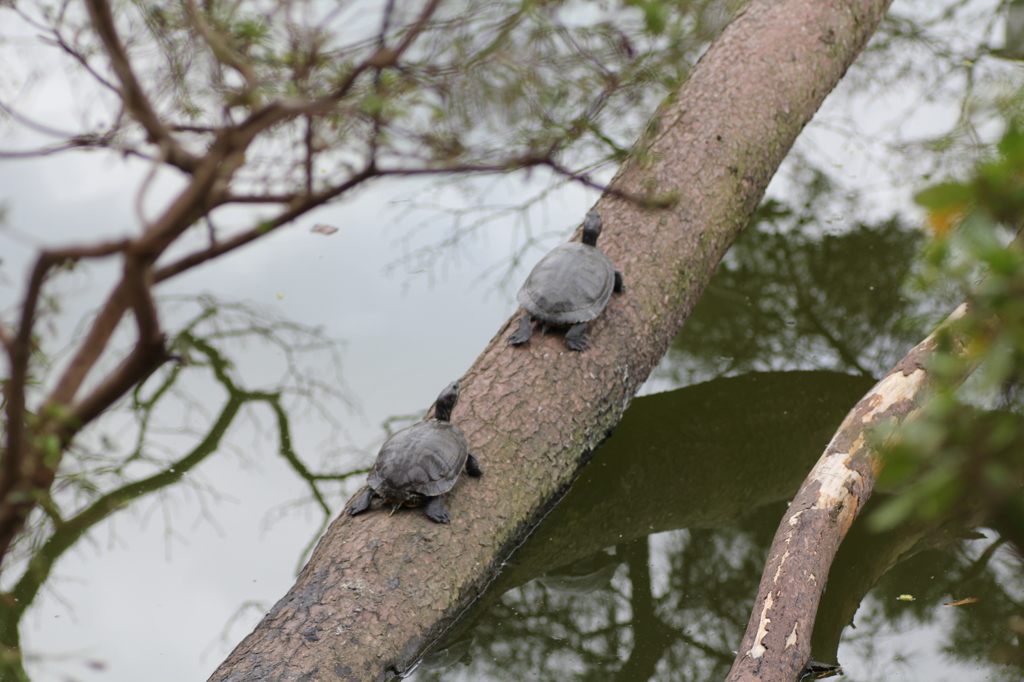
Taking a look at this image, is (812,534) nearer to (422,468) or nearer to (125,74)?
(422,468)

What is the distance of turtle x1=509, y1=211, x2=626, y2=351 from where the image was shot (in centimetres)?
379

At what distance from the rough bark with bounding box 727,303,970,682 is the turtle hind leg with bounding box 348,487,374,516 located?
170 cm

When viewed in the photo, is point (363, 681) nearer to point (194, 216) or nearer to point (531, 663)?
point (531, 663)

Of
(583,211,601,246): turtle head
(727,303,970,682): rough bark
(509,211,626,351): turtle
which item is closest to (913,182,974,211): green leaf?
(727,303,970,682): rough bark

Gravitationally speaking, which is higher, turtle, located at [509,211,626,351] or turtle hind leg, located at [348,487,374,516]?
turtle, located at [509,211,626,351]

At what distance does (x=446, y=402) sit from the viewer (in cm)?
351

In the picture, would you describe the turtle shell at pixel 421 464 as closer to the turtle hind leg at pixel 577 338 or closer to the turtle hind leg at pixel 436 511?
the turtle hind leg at pixel 436 511

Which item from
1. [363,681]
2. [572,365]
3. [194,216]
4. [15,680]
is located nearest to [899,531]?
[572,365]

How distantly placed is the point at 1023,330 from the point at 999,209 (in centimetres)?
11

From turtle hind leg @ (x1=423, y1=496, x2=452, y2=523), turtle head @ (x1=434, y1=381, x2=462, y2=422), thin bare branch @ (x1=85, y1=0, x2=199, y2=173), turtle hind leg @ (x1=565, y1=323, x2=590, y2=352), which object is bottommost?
thin bare branch @ (x1=85, y1=0, x2=199, y2=173)

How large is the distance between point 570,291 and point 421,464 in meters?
1.23

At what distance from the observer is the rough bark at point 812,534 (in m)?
2.73

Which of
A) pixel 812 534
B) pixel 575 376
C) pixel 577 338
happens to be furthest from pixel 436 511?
pixel 812 534

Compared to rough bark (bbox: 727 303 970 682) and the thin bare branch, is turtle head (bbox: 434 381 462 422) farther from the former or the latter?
the thin bare branch
